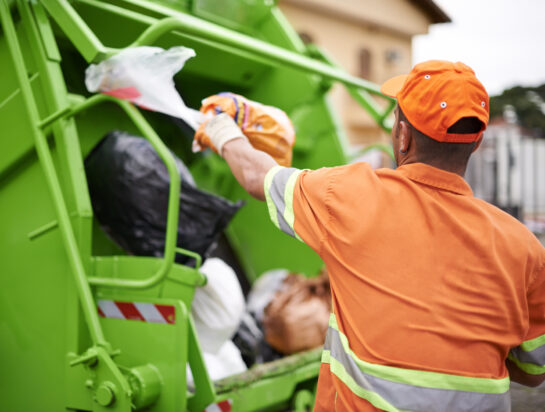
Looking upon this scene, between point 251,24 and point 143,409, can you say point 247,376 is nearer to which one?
point 143,409

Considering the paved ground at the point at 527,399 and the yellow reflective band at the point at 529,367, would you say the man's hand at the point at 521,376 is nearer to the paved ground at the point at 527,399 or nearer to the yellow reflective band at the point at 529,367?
the yellow reflective band at the point at 529,367

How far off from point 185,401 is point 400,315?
945 millimetres

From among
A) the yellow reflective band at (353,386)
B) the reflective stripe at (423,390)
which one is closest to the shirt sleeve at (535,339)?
Answer: the reflective stripe at (423,390)

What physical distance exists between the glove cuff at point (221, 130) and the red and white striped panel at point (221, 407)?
3.06ft

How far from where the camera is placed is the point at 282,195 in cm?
138

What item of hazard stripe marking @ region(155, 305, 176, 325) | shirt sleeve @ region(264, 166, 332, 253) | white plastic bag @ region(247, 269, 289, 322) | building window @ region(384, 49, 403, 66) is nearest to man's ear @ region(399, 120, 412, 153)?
shirt sleeve @ region(264, 166, 332, 253)

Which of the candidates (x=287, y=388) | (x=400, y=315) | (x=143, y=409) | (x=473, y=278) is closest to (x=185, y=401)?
(x=143, y=409)

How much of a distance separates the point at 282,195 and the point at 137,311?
2.85 ft

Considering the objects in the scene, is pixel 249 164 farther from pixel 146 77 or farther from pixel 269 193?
pixel 146 77

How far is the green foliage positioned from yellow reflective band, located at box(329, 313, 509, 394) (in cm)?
1732

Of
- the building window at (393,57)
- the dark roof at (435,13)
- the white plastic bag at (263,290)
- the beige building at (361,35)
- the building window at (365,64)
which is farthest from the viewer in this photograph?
the building window at (393,57)

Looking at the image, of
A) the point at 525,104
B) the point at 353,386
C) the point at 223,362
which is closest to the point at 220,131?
the point at 353,386

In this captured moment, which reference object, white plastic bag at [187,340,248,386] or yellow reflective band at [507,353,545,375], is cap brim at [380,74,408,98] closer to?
yellow reflective band at [507,353,545,375]

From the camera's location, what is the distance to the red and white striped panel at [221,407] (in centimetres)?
202
